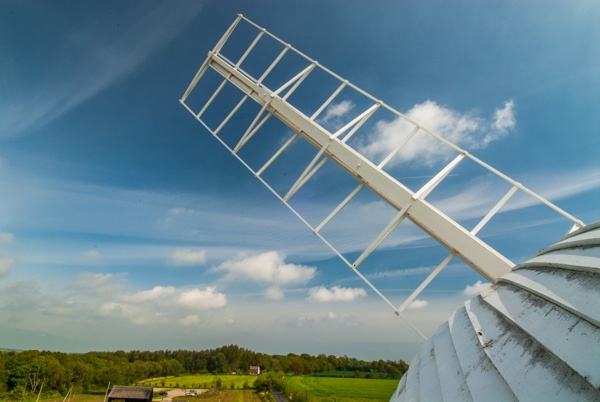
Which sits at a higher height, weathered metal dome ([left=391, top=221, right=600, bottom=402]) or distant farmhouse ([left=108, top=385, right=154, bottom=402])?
distant farmhouse ([left=108, top=385, right=154, bottom=402])

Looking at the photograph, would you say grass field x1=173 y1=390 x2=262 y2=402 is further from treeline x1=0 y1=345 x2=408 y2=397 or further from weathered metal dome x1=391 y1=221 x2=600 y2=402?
weathered metal dome x1=391 y1=221 x2=600 y2=402

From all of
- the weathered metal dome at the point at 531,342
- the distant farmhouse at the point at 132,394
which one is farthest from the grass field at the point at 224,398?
the weathered metal dome at the point at 531,342

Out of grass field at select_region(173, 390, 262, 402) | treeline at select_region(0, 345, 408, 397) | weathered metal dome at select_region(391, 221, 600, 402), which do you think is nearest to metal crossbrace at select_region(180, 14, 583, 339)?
weathered metal dome at select_region(391, 221, 600, 402)

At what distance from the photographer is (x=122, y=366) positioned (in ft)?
280

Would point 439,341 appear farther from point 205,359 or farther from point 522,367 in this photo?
point 205,359

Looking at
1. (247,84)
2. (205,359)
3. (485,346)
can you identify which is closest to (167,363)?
(205,359)

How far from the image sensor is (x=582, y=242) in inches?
97.5

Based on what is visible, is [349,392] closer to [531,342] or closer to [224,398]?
[224,398]

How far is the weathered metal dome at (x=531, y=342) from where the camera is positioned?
1519 mm

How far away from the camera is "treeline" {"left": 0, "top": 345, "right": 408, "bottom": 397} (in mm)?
62562

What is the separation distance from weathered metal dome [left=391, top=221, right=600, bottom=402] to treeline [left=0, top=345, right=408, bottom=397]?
4744 centimetres

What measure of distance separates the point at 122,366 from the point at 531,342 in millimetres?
104729

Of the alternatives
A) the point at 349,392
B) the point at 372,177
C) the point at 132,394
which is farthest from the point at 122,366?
the point at 372,177

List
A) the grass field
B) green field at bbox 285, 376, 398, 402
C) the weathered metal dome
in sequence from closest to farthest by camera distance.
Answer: the weathered metal dome, green field at bbox 285, 376, 398, 402, the grass field
